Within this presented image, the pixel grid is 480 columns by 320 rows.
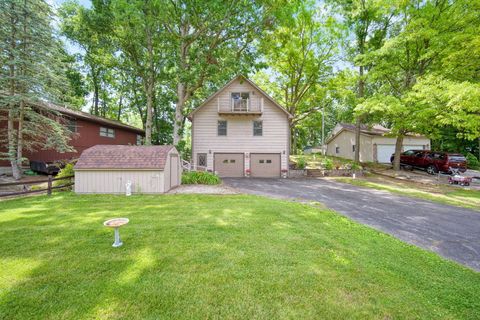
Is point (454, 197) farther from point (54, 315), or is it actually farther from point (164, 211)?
point (54, 315)

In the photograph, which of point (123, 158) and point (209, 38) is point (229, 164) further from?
point (209, 38)

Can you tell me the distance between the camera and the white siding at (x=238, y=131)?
724 inches

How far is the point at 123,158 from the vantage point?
1078cm

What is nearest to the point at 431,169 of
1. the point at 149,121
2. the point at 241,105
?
the point at 241,105

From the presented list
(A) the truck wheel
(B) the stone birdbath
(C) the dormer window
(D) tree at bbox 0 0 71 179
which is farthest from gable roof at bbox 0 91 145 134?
(A) the truck wheel

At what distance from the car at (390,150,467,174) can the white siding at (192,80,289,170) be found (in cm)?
1159

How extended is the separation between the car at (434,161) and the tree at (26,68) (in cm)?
2616

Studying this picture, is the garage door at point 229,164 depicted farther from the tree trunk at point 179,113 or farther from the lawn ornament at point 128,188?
the lawn ornament at point 128,188

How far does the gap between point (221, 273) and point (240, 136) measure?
15442mm

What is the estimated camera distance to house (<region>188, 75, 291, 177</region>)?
18.4m

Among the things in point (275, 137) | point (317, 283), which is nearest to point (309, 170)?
point (275, 137)

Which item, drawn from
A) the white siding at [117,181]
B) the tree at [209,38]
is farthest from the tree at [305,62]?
the white siding at [117,181]

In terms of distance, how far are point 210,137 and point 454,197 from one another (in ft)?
50.5

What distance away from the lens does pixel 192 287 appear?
3133 millimetres
